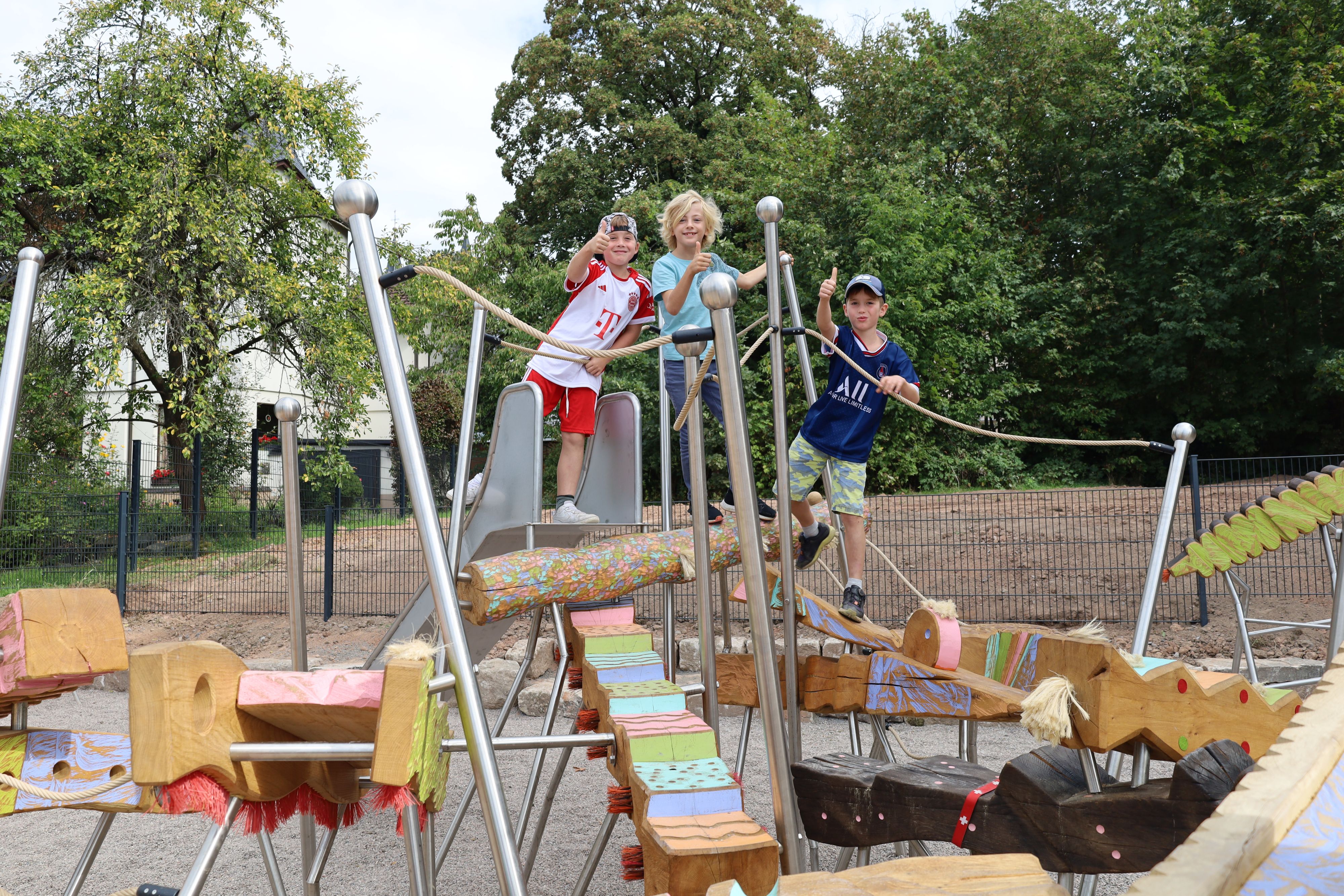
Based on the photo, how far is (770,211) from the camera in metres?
2.59

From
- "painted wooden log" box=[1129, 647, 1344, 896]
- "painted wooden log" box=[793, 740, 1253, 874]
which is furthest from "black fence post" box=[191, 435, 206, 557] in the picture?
"painted wooden log" box=[1129, 647, 1344, 896]

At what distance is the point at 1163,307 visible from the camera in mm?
17297

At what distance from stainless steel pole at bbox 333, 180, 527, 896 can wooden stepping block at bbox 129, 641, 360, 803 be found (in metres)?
0.33

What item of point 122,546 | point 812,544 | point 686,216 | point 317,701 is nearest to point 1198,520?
point 812,544

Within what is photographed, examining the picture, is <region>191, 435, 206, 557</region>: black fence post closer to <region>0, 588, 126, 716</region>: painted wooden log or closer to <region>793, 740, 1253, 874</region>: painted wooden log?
<region>0, 588, 126, 716</region>: painted wooden log

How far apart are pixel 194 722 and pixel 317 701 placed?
18cm

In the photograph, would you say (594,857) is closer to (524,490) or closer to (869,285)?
(524,490)

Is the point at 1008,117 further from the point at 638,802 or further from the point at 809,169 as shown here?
the point at 638,802

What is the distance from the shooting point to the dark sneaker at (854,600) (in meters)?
3.15

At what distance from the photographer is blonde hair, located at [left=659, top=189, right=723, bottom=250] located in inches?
150

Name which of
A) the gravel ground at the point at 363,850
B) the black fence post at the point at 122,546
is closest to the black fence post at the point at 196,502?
the black fence post at the point at 122,546

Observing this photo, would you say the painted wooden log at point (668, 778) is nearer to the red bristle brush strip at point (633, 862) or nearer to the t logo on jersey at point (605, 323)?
the red bristle brush strip at point (633, 862)

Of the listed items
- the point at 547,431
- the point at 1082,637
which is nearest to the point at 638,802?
the point at 1082,637

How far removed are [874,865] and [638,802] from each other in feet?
2.23
